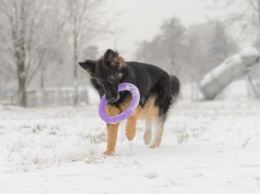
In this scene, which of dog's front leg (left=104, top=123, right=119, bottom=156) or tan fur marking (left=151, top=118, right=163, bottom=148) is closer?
dog's front leg (left=104, top=123, right=119, bottom=156)

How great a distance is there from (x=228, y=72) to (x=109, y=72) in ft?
91.9

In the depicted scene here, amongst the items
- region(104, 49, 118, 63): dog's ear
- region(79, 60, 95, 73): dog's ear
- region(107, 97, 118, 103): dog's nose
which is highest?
region(104, 49, 118, 63): dog's ear

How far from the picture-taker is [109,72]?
19.3 feet

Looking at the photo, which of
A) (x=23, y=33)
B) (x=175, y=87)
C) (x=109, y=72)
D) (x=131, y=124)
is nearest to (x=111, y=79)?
(x=109, y=72)

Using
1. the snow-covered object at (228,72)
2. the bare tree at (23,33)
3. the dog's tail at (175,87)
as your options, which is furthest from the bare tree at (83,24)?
the dog's tail at (175,87)

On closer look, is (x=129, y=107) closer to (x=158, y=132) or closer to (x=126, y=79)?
(x=126, y=79)

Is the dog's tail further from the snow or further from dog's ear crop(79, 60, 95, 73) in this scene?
the snow

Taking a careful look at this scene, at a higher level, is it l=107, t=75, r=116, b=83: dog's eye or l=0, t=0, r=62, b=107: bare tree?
l=0, t=0, r=62, b=107: bare tree

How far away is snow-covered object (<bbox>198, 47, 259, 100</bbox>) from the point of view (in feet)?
104

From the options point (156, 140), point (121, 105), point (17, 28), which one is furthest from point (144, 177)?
point (17, 28)

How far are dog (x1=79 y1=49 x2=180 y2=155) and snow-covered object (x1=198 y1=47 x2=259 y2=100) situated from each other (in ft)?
85.5

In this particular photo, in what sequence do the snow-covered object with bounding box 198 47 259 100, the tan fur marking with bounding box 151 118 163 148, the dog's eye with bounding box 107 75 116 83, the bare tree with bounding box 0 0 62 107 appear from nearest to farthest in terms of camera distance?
the dog's eye with bounding box 107 75 116 83 → the tan fur marking with bounding box 151 118 163 148 → the bare tree with bounding box 0 0 62 107 → the snow-covered object with bounding box 198 47 259 100

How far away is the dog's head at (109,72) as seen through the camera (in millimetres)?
5828

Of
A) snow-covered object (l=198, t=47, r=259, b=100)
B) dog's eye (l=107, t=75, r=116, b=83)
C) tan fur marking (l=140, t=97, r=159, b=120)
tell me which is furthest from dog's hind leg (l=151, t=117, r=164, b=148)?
snow-covered object (l=198, t=47, r=259, b=100)
